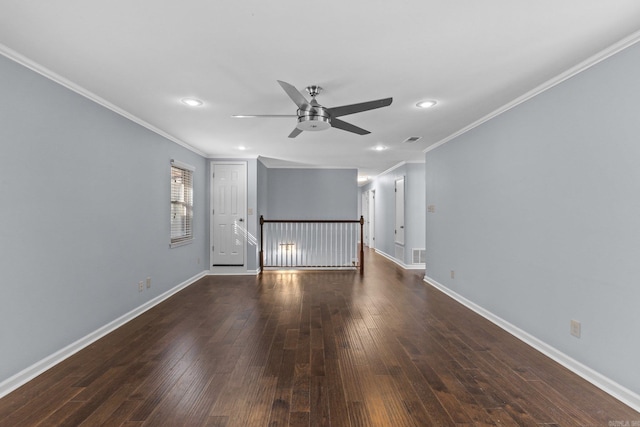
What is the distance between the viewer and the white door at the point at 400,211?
23.0ft

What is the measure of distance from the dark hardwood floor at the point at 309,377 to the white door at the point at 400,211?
3.40 metres

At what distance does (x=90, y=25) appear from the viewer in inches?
72.2

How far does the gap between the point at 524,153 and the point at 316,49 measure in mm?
2356

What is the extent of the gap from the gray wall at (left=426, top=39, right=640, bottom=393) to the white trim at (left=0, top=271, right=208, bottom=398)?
430 centimetres

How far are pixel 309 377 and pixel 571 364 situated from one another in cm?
214

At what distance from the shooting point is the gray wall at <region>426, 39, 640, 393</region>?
203cm

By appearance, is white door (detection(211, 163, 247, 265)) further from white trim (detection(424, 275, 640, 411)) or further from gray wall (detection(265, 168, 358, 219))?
white trim (detection(424, 275, 640, 411))

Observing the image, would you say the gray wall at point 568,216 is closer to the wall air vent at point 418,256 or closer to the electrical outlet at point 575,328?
the electrical outlet at point 575,328

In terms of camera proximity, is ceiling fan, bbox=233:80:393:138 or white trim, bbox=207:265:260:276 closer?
ceiling fan, bbox=233:80:393:138

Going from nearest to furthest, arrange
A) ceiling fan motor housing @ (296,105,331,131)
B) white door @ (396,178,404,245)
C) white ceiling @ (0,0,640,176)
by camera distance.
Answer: white ceiling @ (0,0,640,176) → ceiling fan motor housing @ (296,105,331,131) → white door @ (396,178,404,245)

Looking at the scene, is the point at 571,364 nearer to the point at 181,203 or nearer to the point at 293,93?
the point at 293,93

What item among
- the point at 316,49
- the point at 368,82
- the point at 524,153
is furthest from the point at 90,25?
the point at 524,153

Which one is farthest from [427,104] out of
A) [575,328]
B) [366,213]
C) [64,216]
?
[366,213]

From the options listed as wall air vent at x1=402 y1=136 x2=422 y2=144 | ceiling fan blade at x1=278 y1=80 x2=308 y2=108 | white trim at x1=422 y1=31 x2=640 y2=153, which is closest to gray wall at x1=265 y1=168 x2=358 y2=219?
wall air vent at x1=402 y1=136 x2=422 y2=144
